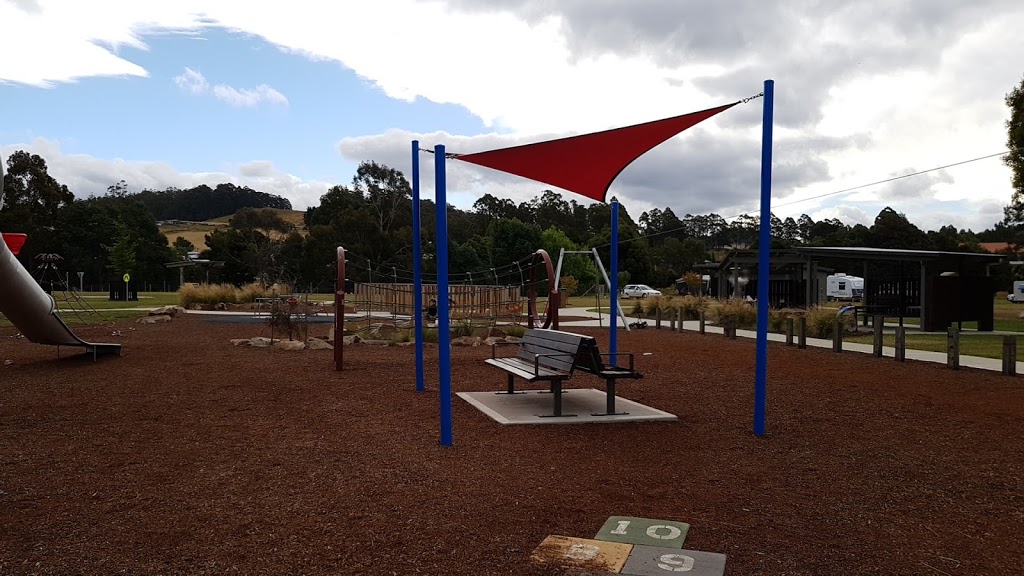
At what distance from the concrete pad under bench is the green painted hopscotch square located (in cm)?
298

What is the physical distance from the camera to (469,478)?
5.30 metres

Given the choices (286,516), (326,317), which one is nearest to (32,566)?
(286,516)

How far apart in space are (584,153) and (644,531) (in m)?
4.29

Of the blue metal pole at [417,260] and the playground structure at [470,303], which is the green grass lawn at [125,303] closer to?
the playground structure at [470,303]

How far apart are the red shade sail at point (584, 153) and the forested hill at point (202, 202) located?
415 feet

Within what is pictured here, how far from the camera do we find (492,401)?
8.67 metres

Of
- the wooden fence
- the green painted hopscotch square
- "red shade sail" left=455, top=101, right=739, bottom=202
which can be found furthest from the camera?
the wooden fence

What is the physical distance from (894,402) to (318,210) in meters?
64.9

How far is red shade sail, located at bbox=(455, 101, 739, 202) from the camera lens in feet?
23.1

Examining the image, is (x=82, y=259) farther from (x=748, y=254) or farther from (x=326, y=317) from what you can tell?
(x=748, y=254)

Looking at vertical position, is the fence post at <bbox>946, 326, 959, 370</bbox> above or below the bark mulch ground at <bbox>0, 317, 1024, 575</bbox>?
above

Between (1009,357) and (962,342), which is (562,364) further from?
(962,342)

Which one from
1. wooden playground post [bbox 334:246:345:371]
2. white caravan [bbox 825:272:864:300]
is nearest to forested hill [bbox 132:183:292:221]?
white caravan [bbox 825:272:864:300]

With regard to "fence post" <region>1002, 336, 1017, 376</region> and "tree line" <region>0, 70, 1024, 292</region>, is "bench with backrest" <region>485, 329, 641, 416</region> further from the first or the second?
"tree line" <region>0, 70, 1024, 292</region>
